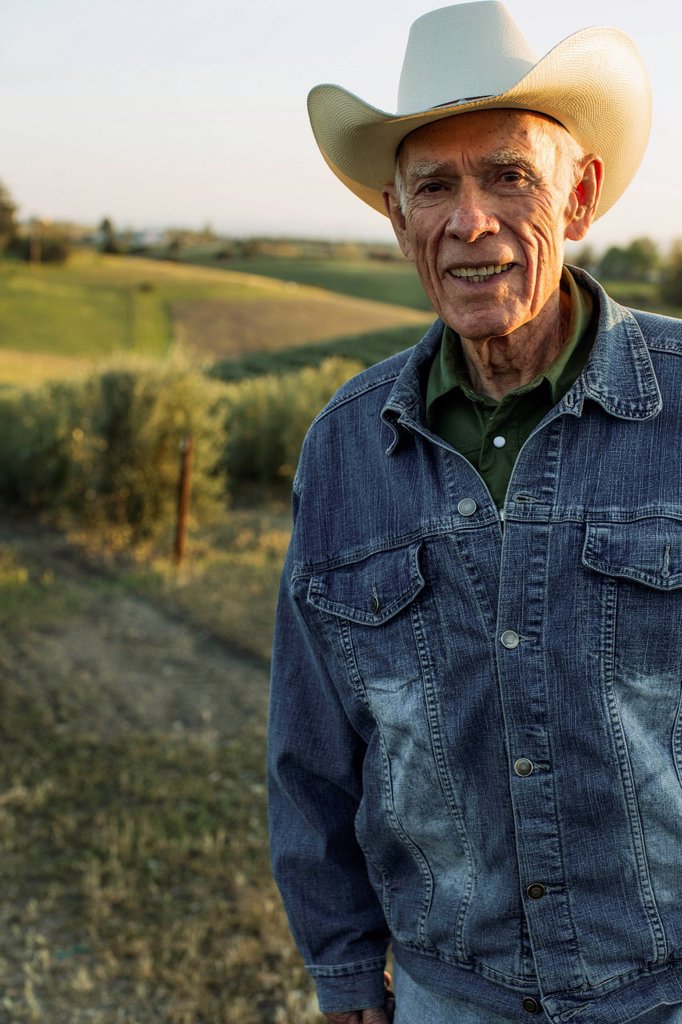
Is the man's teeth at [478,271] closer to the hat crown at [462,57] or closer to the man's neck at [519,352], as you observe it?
the man's neck at [519,352]

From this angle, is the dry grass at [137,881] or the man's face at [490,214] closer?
the man's face at [490,214]

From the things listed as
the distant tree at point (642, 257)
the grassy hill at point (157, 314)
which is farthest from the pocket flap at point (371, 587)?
the distant tree at point (642, 257)

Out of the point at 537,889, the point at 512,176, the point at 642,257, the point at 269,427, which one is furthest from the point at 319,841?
the point at 642,257

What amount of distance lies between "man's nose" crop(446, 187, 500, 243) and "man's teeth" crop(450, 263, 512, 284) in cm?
5

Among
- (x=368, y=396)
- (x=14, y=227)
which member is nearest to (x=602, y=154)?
(x=368, y=396)

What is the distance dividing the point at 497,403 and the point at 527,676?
510 millimetres

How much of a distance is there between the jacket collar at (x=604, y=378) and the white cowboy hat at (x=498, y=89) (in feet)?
0.90

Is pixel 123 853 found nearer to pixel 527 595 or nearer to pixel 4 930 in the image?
pixel 4 930

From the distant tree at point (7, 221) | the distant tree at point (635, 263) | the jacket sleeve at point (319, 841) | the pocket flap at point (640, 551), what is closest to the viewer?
the pocket flap at point (640, 551)

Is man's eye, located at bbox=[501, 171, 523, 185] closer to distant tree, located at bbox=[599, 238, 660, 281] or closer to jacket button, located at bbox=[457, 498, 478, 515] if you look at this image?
jacket button, located at bbox=[457, 498, 478, 515]

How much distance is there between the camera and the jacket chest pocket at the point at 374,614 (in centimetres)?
180

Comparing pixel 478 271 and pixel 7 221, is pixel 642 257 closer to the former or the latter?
pixel 7 221

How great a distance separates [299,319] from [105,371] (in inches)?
1421

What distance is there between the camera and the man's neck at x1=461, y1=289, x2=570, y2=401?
1.83 m
